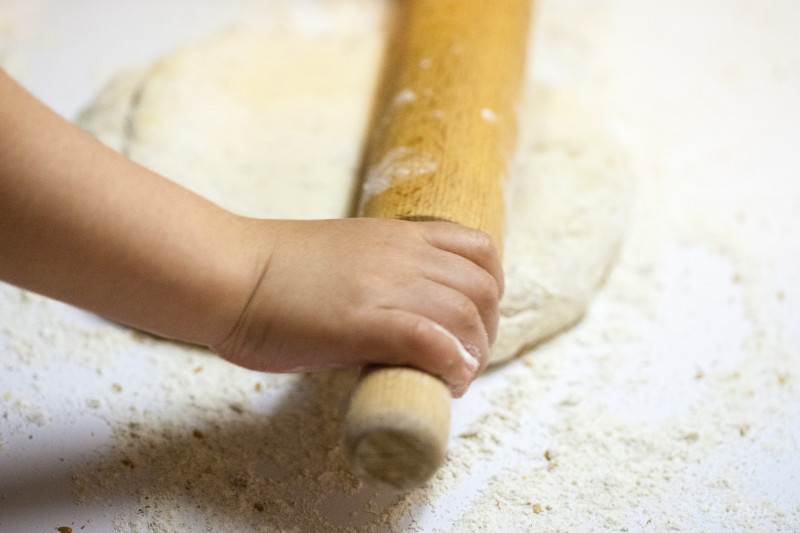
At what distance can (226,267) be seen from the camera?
0.78 m

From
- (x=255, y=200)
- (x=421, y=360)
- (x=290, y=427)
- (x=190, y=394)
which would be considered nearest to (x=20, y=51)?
(x=255, y=200)

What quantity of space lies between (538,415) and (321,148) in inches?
24.6

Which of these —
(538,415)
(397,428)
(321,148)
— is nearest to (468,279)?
(397,428)

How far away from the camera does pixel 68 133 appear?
746 millimetres

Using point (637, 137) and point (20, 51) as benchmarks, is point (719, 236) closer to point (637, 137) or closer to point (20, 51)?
point (637, 137)

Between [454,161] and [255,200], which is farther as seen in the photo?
[255,200]

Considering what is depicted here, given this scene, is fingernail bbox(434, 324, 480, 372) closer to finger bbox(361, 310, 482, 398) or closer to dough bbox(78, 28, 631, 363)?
finger bbox(361, 310, 482, 398)

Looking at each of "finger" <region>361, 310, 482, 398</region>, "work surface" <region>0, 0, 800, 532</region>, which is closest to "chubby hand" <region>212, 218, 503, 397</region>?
"finger" <region>361, 310, 482, 398</region>

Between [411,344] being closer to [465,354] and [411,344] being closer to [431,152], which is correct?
[465,354]

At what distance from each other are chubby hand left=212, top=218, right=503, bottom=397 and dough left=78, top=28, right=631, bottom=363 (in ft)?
0.82

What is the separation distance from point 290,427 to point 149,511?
213 mm

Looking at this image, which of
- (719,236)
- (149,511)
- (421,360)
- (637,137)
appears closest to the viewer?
(421,360)

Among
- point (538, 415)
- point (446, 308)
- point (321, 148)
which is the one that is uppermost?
point (446, 308)

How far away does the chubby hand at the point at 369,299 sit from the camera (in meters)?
0.75
